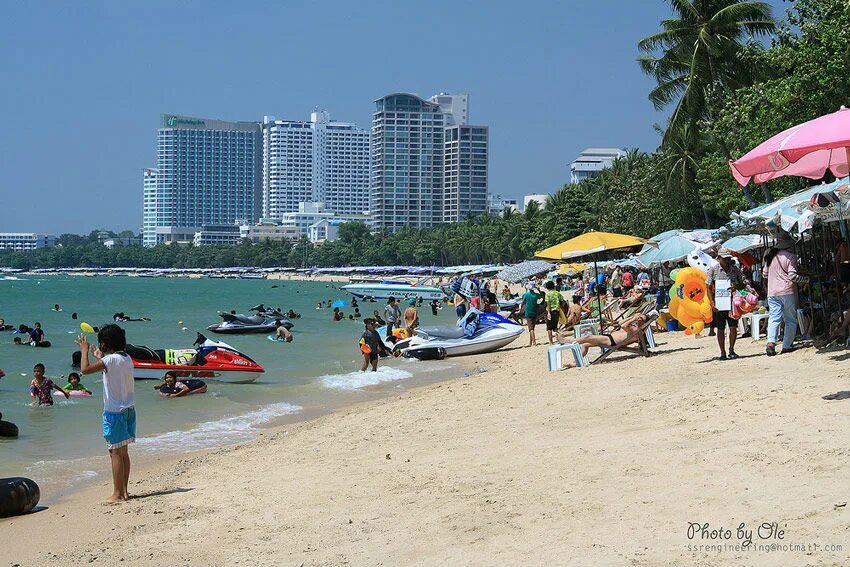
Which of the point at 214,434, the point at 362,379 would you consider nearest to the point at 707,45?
the point at 362,379

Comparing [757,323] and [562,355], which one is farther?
[562,355]

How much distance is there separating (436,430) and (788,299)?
4451 millimetres

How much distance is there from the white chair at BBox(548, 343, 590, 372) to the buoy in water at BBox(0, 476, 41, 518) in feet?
27.5

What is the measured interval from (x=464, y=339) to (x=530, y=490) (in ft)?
51.4

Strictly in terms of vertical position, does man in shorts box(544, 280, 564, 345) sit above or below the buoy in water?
above

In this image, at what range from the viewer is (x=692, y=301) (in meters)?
12.5

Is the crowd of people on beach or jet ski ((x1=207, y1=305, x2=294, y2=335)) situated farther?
jet ski ((x1=207, y1=305, x2=294, y2=335))

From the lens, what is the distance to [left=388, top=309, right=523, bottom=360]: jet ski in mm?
21984

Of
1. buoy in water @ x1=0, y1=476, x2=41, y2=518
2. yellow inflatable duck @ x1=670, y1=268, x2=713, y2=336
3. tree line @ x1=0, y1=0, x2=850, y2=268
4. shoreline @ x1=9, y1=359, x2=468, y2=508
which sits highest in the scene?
tree line @ x1=0, y1=0, x2=850, y2=268

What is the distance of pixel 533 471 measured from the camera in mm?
7160

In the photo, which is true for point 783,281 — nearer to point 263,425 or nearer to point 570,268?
point 263,425

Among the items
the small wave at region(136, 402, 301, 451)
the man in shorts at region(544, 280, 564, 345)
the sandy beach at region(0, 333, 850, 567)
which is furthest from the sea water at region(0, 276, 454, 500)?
the man in shorts at region(544, 280, 564, 345)

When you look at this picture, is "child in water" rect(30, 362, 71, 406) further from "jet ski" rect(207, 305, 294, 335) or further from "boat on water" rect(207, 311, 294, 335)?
"boat on water" rect(207, 311, 294, 335)

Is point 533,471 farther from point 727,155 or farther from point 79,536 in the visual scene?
point 727,155
